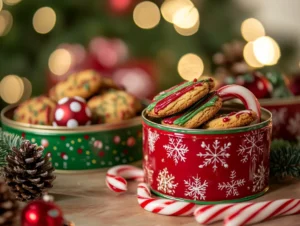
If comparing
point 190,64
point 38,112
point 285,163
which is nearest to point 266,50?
point 190,64

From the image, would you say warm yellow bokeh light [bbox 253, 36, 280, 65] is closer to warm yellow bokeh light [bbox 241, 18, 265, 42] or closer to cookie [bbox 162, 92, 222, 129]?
warm yellow bokeh light [bbox 241, 18, 265, 42]

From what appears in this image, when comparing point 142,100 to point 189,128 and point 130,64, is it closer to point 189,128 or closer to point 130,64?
point 189,128

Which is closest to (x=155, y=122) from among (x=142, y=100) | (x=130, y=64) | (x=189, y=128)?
(x=189, y=128)

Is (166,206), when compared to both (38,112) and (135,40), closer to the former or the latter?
(38,112)

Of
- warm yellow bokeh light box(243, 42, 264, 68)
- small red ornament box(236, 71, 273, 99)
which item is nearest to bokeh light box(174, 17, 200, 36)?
warm yellow bokeh light box(243, 42, 264, 68)

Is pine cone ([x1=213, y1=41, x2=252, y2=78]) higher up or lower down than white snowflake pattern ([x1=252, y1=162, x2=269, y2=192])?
higher up

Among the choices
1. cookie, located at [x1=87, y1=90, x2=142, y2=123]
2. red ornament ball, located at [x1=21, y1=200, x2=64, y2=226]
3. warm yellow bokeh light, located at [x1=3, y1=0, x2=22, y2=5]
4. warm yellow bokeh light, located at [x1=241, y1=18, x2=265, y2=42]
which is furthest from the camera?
warm yellow bokeh light, located at [x1=241, y1=18, x2=265, y2=42]

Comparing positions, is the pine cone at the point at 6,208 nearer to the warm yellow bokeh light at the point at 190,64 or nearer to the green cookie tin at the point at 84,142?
the green cookie tin at the point at 84,142
